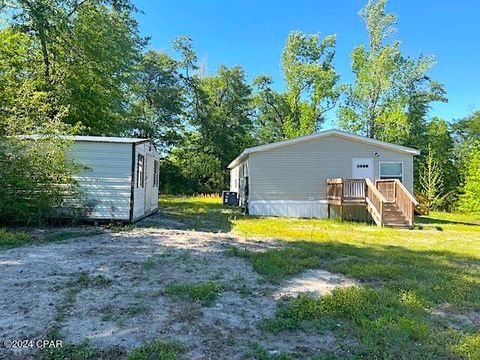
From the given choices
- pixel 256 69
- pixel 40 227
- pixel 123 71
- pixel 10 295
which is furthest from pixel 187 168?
pixel 10 295

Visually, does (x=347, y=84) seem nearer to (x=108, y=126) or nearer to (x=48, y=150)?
(x=108, y=126)

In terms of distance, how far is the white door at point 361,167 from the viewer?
15.0m

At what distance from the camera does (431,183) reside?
2188cm

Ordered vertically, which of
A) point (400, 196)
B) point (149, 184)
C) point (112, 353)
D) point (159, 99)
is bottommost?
point (112, 353)

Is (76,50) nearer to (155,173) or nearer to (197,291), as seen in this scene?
(155,173)

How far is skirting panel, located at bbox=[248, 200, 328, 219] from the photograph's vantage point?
14.9 meters

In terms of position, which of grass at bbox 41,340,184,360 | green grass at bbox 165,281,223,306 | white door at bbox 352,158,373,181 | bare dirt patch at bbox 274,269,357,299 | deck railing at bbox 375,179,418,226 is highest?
white door at bbox 352,158,373,181

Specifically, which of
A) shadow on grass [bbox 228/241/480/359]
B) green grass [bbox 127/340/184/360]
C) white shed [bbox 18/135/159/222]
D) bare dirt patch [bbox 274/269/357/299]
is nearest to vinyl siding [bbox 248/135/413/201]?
white shed [bbox 18/135/159/222]

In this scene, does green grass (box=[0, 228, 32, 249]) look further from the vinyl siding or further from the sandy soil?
the vinyl siding

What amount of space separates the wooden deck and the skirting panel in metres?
0.80

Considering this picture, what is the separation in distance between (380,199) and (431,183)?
1198 centimetres

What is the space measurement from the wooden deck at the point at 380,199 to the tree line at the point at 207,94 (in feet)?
24.8

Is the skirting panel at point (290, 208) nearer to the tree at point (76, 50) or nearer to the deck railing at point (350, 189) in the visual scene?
the deck railing at point (350, 189)

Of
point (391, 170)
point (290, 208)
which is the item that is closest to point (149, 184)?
point (290, 208)
